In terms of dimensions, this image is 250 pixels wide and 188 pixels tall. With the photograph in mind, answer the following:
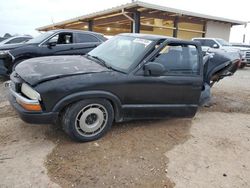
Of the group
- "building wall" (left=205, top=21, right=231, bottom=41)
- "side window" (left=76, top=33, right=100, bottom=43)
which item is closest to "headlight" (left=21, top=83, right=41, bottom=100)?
"side window" (left=76, top=33, right=100, bottom=43)

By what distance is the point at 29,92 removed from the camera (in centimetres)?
352

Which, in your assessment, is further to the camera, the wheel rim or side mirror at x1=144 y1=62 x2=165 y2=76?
side mirror at x1=144 y1=62 x2=165 y2=76

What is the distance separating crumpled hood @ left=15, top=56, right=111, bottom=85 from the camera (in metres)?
3.50

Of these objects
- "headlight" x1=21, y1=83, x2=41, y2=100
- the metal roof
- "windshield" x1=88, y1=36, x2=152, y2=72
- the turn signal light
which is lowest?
the turn signal light

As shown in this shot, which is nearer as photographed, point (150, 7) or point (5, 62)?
point (5, 62)

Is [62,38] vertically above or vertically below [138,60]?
above

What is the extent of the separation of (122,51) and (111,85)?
92cm

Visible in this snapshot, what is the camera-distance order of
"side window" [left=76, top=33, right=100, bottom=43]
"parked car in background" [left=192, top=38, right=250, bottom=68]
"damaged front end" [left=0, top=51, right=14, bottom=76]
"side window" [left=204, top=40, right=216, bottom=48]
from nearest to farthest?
"damaged front end" [left=0, top=51, right=14, bottom=76], "side window" [left=76, top=33, right=100, bottom=43], "parked car in background" [left=192, top=38, right=250, bottom=68], "side window" [left=204, top=40, right=216, bottom=48]

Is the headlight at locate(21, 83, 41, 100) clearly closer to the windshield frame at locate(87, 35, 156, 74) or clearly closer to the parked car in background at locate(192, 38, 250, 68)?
the windshield frame at locate(87, 35, 156, 74)

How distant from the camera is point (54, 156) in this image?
134 inches

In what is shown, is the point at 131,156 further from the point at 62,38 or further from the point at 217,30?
the point at 217,30

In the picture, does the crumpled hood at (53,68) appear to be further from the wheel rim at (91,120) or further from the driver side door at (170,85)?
the driver side door at (170,85)

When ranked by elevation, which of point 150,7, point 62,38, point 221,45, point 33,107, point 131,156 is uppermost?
point 150,7

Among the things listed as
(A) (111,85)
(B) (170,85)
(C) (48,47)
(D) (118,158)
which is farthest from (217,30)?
(D) (118,158)
